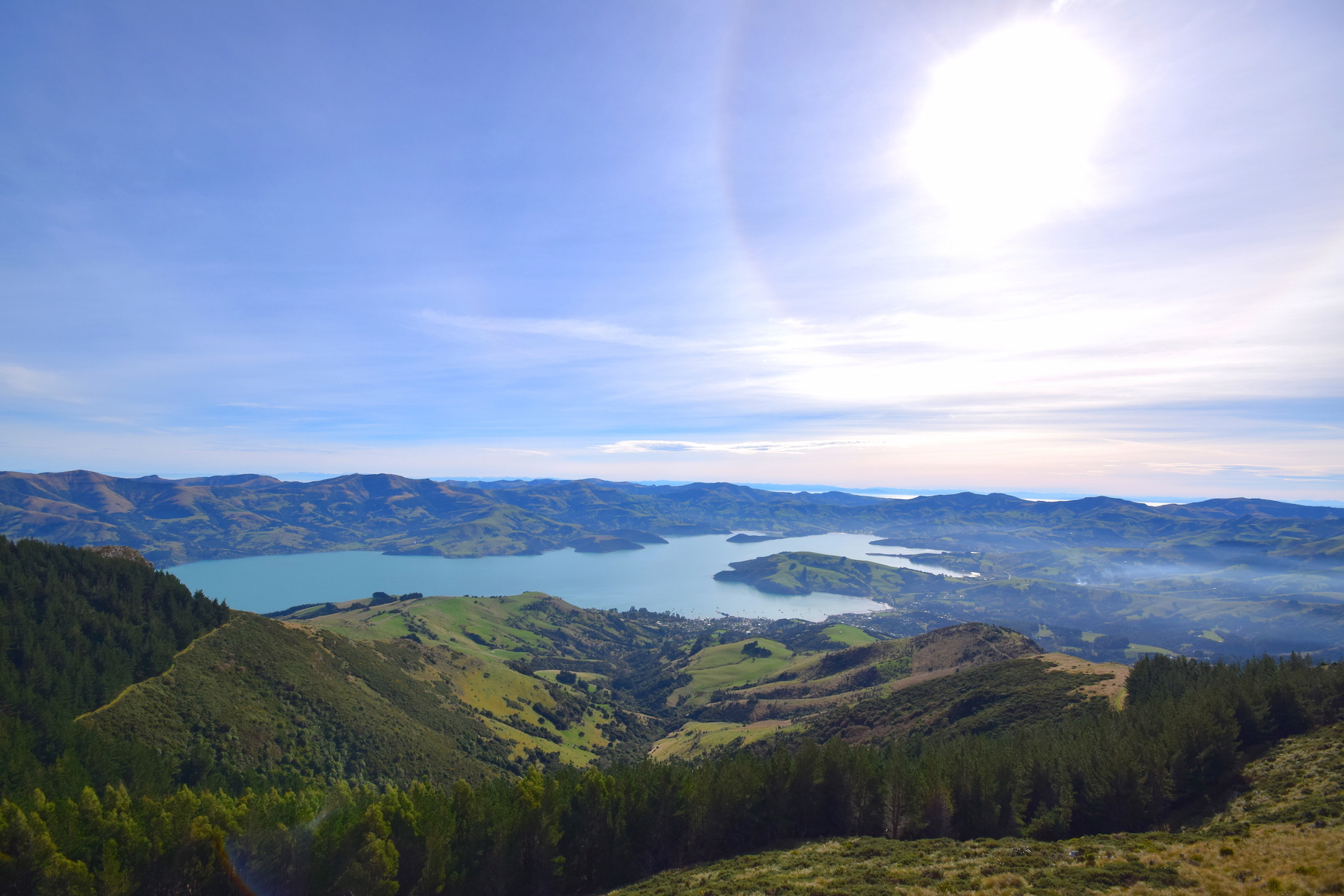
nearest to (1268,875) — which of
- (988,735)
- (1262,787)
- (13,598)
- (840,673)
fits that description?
(1262,787)

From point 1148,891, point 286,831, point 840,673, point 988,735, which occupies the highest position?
point 1148,891

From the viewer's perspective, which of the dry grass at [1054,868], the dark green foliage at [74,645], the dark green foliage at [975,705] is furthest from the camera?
the dark green foliage at [975,705]

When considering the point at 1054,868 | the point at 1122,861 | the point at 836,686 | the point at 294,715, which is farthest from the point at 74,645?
the point at 836,686

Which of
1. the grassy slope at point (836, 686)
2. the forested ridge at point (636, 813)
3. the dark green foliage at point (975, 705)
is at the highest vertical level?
the forested ridge at point (636, 813)

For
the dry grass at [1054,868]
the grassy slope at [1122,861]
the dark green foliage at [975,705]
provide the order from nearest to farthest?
the dry grass at [1054,868], the grassy slope at [1122,861], the dark green foliage at [975,705]

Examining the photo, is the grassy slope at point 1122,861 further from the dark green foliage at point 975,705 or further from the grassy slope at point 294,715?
the grassy slope at point 294,715

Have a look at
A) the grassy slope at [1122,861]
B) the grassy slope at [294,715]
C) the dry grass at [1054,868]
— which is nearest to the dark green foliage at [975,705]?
the grassy slope at [1122,861]

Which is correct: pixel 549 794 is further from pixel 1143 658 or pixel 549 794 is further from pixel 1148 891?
pixel 1143 658
